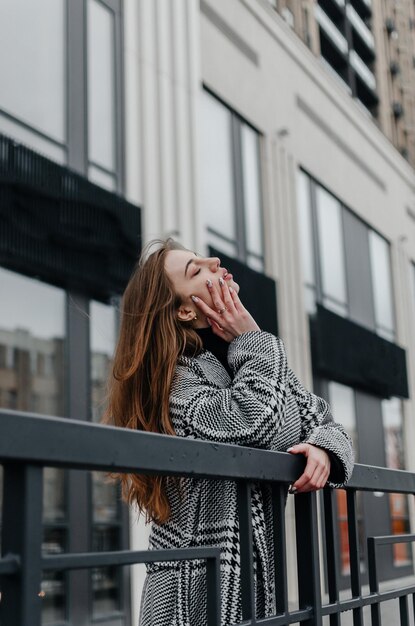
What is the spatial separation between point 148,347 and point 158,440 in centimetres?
106

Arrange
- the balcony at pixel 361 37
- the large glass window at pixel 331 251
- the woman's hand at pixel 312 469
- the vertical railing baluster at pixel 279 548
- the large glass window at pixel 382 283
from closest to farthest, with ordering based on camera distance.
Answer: the vertical railing baluster at pixel 279 548, the woman's hand at pixel 312 469, the large glass window at pixel 331 251, the large glass window at pixel 382 283, the balcony at pixel 361 37

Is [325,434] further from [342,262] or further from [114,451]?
[342,262]

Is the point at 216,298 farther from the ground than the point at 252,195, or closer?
closer

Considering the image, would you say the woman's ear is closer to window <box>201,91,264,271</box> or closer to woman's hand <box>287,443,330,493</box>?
woman's hand <box>287,443,330,493</box>

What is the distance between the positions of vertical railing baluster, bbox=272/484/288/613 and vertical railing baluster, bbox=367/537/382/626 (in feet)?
1.98

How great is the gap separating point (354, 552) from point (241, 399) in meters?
0.61

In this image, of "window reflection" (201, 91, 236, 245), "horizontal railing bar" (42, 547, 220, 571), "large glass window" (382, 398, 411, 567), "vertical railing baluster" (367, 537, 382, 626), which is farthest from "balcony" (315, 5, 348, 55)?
"horizontal railing bar" (42, 547, 220, 571)

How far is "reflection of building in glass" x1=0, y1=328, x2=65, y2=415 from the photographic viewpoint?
862 centimetres

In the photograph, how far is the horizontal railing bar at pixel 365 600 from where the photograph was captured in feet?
7.56

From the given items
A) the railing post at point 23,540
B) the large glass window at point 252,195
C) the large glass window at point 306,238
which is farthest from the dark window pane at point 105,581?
the railing post at point 23,540

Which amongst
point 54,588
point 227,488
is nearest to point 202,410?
point 227,488

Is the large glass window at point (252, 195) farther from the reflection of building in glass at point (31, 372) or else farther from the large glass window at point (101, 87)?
the reflection of building in glass at point (31, 372)

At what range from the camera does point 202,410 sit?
7.88 ft

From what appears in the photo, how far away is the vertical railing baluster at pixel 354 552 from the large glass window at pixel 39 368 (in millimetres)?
6218
